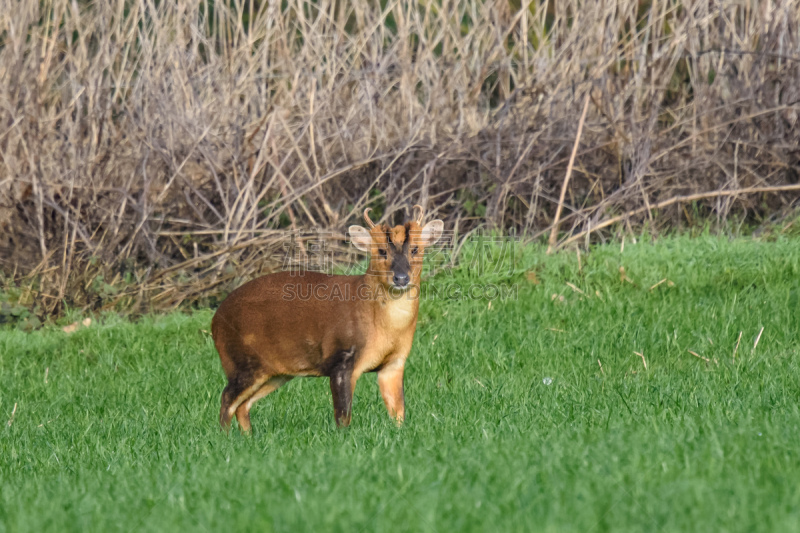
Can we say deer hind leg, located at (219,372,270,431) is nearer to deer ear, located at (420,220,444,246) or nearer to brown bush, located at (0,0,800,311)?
deer ear, located at (420,220,444,246)

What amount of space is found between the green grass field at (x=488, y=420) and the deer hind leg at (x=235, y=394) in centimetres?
22

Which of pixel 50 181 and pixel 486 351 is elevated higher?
pixel 50 181

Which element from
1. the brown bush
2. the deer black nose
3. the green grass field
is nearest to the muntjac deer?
the deer black nose

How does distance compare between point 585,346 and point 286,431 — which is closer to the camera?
point 286,431

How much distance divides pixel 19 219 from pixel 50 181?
0.85 metres

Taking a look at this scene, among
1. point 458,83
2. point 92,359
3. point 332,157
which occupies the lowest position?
point 92,359

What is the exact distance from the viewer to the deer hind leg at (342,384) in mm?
6152

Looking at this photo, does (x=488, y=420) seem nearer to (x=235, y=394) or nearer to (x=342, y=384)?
(x=342, y=384)

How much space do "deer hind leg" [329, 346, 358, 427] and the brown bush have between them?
180 inches

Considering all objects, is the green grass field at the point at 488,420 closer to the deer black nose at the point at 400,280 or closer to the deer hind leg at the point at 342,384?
the deer hind leg at the point at 342,384

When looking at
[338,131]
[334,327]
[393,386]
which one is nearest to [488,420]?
[393,386]

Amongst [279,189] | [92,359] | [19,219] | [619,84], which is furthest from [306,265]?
[619,84]

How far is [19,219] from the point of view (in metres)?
11.5

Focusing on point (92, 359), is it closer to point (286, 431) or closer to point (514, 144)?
point (286, 431)
